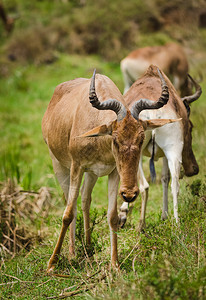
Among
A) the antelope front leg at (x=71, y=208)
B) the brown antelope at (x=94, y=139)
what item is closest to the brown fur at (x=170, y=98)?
the brown antelope at (x=94, y=139)

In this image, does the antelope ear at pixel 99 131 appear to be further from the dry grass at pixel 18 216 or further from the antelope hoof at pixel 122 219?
the dry grass at pixel 18 216

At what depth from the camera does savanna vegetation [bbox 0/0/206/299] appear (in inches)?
159

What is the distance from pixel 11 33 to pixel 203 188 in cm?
1827

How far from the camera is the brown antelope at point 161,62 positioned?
38.0 feet

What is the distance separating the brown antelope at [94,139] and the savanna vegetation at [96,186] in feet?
1.24

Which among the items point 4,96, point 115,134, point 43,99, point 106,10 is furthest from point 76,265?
point 106,10

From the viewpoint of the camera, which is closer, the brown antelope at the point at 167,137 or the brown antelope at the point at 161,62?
the brown antelope at the point at 167,137

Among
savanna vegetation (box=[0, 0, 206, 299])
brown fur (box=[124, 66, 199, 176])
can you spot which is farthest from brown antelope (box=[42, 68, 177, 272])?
savanna vegetation (box=[0, 0, 206, 299])

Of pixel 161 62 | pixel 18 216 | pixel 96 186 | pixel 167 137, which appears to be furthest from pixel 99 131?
pixel 161 62

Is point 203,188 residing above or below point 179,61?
below

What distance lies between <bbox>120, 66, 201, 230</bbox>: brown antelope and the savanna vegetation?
0.30 meters

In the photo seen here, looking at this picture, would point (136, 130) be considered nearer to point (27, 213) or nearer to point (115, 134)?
point (115, 134)

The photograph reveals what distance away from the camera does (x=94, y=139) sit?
187 inches

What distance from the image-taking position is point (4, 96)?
16.1 m
